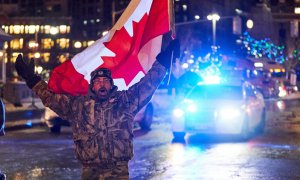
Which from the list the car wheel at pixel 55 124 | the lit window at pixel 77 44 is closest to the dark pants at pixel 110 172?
the car wheel at pixel 55 124

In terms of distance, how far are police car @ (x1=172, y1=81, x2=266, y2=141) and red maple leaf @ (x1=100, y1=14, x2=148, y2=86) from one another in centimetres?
910

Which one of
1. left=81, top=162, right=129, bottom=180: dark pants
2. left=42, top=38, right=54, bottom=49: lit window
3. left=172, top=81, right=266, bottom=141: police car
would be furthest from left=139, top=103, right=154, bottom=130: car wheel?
left=42, top=38, right=54, bottom=49: lit window

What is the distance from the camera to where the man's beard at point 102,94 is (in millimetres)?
4973

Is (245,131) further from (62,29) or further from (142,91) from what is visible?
(62,29)

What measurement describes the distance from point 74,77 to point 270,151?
335 inches

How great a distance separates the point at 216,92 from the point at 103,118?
11801mm

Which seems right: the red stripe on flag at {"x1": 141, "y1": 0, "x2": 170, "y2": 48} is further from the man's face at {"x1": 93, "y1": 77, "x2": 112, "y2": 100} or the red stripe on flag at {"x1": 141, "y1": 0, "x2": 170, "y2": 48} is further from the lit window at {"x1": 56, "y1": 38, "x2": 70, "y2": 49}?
the lit window at {"x1": 56, "y1": 38, "x2": 70, "y2": 49}

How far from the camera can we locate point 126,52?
6398 mm

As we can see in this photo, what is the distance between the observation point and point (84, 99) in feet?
16.9

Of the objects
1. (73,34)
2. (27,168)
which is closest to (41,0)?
(73,34)

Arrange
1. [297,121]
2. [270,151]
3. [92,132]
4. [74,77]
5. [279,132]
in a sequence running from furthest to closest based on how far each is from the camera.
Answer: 1. [297,121]
2. [279,132]
3. [270,151]
4. [74,77]
5. [92,132]

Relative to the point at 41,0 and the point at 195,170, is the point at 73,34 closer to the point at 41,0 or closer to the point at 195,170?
the point at 41,0

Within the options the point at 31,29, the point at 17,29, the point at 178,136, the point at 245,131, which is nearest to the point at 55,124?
the point at 178,136

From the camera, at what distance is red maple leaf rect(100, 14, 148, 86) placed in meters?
6.26
